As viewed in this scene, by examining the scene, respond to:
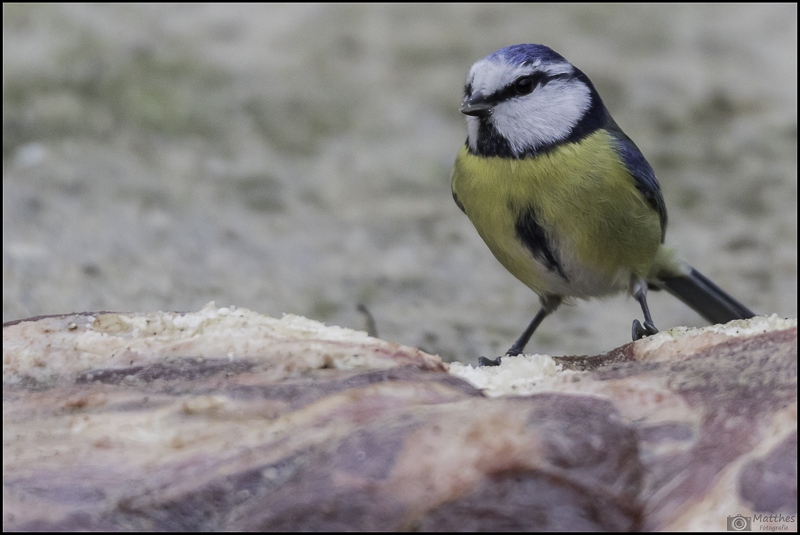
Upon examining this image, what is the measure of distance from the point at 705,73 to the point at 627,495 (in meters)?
5.17

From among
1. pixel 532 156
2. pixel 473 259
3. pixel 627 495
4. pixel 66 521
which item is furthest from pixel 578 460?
pixel 473 259

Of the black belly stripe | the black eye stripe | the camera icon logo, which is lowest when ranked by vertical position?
the black belly stripe

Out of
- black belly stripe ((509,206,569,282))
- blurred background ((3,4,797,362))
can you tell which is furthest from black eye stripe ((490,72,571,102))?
blurred background ((3,4,797,362))

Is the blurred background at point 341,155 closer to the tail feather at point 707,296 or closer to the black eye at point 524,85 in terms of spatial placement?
the tail feather at point 707,296

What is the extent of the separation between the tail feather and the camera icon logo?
2026 mm

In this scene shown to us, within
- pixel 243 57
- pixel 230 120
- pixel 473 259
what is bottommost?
pixel 473 259

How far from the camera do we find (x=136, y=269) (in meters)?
3.55

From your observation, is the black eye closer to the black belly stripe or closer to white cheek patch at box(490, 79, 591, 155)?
white cheek patch at box(490, 79, 591, 155)

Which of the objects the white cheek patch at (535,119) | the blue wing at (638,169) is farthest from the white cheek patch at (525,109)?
the blue wing at (638,169)

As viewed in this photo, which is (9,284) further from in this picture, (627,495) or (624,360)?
(627,495)

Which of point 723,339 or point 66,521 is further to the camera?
point 723,339

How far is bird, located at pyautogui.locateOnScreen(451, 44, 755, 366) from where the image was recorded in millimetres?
2242

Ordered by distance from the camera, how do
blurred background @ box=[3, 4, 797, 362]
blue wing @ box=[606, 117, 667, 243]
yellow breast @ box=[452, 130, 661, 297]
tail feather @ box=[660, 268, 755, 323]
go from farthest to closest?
blurred background @ box=[3, 4, 797, 362]
tail feather @ box=[660, 268, 755, 323]
blue wing @ box=[606, 117, 667, 243]
yellow breast @ box=[452, 130, 661, 297]

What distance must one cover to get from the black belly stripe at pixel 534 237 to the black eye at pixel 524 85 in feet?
1.17
